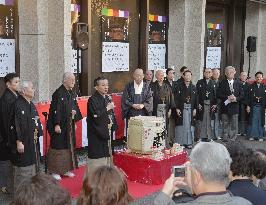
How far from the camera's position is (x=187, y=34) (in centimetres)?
1286

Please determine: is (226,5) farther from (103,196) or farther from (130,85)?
(103,196)

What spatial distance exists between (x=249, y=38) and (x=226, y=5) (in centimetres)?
139

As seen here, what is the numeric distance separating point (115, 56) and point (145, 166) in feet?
15.4

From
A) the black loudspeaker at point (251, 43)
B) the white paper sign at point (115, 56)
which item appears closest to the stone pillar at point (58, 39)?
the white paper sign at point (115, 56)

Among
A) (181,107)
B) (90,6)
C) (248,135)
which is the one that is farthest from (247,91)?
(90,6)

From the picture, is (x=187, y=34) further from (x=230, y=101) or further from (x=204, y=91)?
(x=230, y=101)

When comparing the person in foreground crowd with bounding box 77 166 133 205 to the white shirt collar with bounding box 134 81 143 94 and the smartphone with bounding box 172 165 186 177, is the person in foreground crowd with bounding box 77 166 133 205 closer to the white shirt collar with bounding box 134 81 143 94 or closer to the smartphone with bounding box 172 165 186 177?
the smartphone with bounding box 172 165 186 177

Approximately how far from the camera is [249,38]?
51.0ft

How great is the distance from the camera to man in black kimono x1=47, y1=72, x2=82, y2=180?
723 cm

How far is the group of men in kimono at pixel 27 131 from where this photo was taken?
20.3ft

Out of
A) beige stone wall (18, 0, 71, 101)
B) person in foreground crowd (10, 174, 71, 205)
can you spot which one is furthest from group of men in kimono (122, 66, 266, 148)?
person in foreground crowd (10, 174, 71, 205)

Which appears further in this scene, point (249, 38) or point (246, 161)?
point (249, 38)

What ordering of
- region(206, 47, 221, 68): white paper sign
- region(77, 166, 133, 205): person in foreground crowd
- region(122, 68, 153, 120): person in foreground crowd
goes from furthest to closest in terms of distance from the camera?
region(206, 47, 221, 68): white paper sign < region(122, 68, 153, 120): person in foreground crowd < region(77, 166, 133, 205): person in foreground crowd

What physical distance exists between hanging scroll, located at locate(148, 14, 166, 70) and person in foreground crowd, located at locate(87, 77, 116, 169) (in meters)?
5.34
